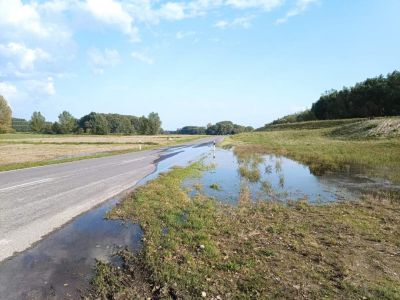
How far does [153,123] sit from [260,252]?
562 ft

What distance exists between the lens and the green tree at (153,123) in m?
175

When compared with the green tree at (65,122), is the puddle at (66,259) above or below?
below

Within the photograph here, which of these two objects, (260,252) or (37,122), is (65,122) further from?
(260,252)

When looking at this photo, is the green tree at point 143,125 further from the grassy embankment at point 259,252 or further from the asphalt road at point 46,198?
the grassy embankment at point 259,252

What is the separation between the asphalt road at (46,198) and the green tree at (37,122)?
158m

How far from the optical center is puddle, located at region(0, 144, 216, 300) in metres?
5.77

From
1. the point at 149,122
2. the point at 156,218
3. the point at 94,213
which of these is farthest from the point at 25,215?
the point at 149,122

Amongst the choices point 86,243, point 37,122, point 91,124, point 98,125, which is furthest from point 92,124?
point 86,243

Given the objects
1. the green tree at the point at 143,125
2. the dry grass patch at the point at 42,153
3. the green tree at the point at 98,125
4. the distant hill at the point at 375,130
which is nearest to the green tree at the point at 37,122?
the green tree at the point at 98,125

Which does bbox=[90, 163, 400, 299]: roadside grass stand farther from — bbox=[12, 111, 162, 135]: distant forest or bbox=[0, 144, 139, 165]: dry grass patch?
bbox=[12, 111, 162, 135]: distant forest

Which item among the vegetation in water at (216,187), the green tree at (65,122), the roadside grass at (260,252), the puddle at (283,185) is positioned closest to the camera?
the roadside grass at (260,252)

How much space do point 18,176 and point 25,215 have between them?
9.57 metres

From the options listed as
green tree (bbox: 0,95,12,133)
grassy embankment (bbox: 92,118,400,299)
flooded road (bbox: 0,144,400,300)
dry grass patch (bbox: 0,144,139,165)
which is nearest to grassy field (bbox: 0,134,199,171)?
dry grass patch (bbox: 0,144,139,165)

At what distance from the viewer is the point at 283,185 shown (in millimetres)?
16484
